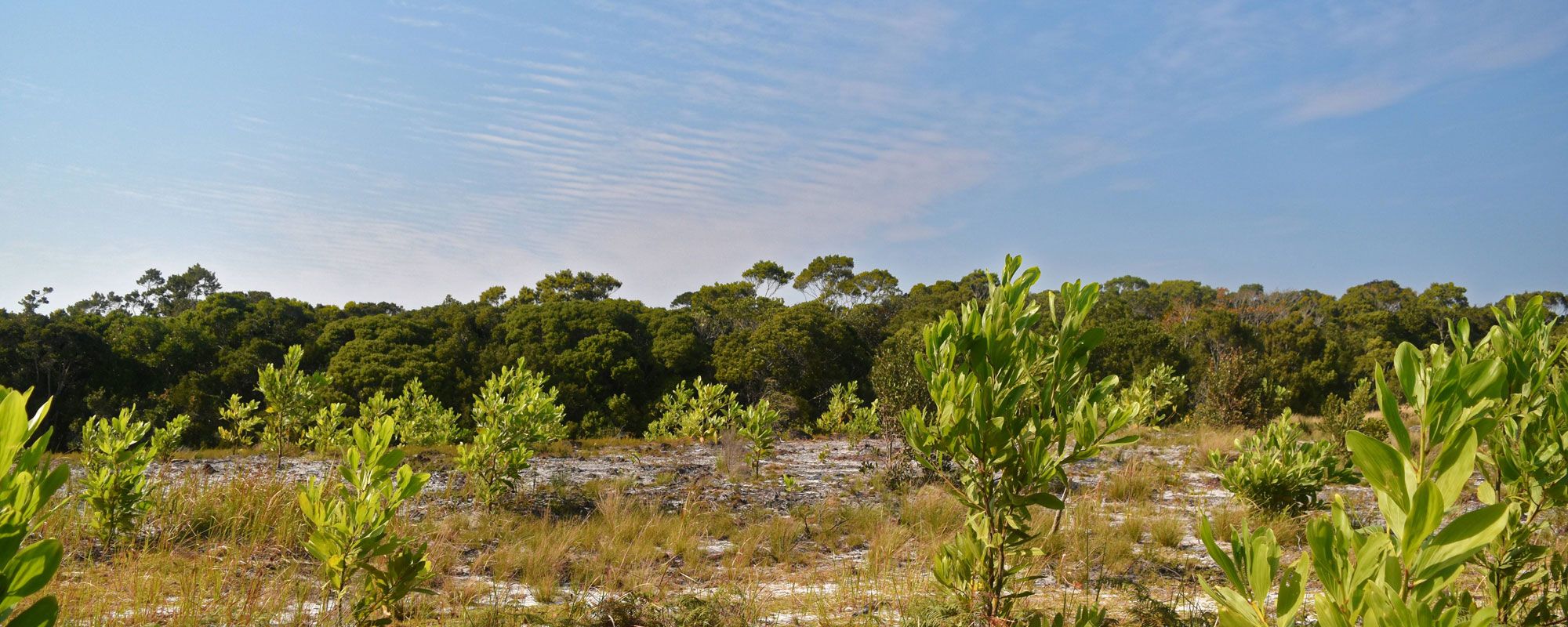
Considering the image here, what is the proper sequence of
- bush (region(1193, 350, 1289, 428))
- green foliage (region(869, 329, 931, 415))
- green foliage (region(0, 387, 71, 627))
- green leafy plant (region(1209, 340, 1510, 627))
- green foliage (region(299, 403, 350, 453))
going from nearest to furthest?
green leafy plant (region(1209, 340, 1510, 627)) < green foliage (region(0, 387, 71, 627)) < green foliage (region(299, 403, 350, 453)) < green foliage (region(869, 329, 931, 415)) < bush (region(1193, 350, 1289, 428))

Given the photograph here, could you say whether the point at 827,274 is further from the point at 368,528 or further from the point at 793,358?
the point at 368,528

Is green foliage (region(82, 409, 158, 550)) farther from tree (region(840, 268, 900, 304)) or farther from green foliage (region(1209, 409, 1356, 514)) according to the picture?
tree (region(840, 268, 900, 304))

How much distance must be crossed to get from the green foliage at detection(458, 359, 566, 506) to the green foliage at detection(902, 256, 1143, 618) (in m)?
5.27

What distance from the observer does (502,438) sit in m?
6.89

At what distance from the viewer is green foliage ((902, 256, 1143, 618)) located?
2242 millimetres

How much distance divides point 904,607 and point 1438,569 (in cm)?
285

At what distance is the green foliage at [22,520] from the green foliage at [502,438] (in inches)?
218

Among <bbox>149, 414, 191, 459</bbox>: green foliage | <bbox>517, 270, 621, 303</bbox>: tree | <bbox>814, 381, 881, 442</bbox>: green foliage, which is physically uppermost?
<bbox>517, 270, 621, 303</bbox>: tree

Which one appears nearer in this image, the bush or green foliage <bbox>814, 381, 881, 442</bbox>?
green foliage <bbox>814, 381, 881, 442</bbox>

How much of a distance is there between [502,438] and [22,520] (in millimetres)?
5810

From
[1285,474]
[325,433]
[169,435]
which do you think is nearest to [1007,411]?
[1285,474]

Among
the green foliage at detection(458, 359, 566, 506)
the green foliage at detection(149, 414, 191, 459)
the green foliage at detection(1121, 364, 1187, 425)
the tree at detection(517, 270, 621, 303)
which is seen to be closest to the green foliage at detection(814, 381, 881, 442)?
the green foliage at detection(1121, 364, 1187, 425)

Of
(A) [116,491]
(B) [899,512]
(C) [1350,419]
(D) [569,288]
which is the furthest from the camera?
(D) [569,288]

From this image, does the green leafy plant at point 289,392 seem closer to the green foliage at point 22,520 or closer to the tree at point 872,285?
the green foliage at point 22,520
